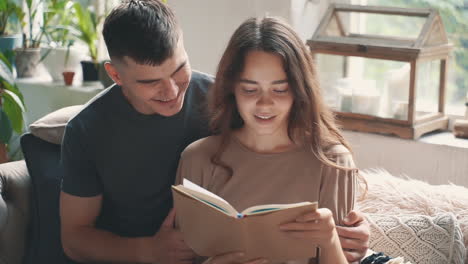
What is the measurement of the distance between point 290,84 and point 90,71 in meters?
1.75

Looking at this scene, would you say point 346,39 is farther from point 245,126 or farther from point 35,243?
point 35,243

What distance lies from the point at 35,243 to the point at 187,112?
641 millimetres

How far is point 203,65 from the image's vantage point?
3121mm

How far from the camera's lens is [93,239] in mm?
1969

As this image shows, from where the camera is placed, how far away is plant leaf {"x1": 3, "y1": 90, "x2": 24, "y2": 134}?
2.74 meters

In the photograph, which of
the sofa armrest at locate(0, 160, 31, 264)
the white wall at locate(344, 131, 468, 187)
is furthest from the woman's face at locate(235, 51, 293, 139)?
the white wall at locate(344, 131, 468, 187)

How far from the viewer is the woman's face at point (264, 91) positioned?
5.65 ft

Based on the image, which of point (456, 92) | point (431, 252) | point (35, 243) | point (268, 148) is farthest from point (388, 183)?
point (35, 243)

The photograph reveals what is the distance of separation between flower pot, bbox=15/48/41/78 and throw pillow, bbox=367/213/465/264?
2095mm

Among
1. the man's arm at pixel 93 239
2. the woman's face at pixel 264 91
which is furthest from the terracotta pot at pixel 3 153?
the woman's face at pixel 264 91

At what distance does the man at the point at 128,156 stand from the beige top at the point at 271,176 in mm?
115

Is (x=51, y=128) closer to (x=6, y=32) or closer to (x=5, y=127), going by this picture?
(x=5, y=127)

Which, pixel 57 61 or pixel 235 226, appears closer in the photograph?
pixel 235 226

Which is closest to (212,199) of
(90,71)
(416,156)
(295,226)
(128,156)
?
(295,226)
